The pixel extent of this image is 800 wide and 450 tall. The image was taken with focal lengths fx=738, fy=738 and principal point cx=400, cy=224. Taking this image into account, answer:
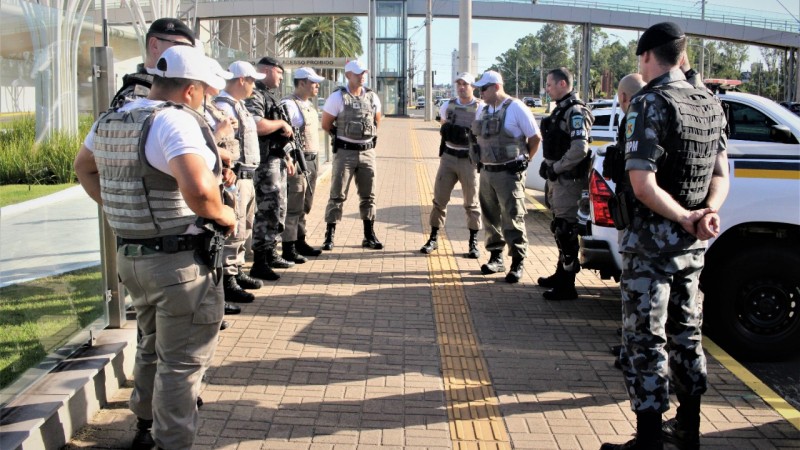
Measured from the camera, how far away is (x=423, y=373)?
15.6 ft

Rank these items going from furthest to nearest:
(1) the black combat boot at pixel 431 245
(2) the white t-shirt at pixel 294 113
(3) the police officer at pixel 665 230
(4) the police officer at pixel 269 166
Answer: (1) the black combat boot at pixel 431 245 < (2) the white t-shirt at pixel 294 113 < (4) the police officer at pixel 269 166 < (3) the police officer at pixel 665 230

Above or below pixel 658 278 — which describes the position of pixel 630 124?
above

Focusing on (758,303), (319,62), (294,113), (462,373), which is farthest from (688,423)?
(319,62)

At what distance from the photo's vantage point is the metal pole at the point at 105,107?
14.9 feet

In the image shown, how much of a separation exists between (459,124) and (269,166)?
2.28m

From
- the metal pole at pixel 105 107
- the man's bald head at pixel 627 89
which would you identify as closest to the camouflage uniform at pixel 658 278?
the man's bald head at pixel 627 89

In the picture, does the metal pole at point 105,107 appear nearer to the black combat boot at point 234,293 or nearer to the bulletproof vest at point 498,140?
the black combat boot at point 234,293

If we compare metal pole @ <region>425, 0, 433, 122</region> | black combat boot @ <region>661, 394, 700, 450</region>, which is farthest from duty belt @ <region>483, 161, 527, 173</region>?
metal pole @ <region>425, 0, 433, 122</region>

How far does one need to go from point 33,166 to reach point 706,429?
3.95 meters

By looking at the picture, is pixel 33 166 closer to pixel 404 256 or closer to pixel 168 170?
pixel 168 170

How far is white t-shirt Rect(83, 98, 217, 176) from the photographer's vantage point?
9.93 ft

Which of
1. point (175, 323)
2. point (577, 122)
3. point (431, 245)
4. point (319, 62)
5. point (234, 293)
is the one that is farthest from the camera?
point (319, 62)

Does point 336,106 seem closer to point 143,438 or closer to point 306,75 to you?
point 306,75

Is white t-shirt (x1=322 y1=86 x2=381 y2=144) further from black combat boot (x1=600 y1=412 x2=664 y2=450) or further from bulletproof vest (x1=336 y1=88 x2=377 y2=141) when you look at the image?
black combat boot (x1=600 y1=412 x2=664 y2=450)
